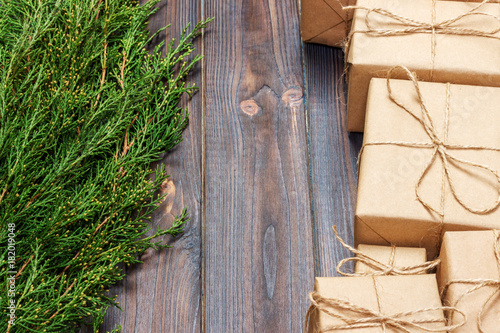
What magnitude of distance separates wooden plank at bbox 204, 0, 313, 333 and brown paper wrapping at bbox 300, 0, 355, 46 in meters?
0.07

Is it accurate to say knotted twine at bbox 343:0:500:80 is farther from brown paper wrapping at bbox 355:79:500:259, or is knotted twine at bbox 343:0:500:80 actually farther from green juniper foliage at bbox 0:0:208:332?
green juniper foliage at bbox 0:0:208:332

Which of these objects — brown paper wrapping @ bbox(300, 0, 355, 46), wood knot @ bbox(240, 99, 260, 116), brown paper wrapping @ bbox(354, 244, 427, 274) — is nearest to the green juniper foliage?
wood knot @ bbox(240, 99, 260, 116)

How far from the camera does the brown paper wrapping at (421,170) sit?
36.7 inches

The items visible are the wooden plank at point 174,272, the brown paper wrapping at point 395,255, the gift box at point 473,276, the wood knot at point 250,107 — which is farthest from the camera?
the wood knot at point 250,107

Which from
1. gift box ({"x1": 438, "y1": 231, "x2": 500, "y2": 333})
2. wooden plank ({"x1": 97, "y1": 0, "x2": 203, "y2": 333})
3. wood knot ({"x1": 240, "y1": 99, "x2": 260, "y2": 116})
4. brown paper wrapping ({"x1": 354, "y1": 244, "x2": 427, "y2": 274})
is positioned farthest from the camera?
wood knot ({"x1": 240, "y1": 99, "x2": 260, "y2": 116})

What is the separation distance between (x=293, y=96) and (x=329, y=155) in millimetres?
173

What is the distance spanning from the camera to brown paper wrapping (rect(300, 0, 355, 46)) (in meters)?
1.17

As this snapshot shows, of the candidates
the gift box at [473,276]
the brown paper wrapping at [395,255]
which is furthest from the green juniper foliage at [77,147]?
the gift box at [473,276]

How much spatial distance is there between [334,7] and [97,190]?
0.64m

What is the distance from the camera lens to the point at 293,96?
1296 mm

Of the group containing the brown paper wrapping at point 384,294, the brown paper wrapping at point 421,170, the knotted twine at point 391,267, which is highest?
the brown paper wrapping at point 421,170

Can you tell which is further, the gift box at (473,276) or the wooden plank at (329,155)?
the wooden plank at (329,155)

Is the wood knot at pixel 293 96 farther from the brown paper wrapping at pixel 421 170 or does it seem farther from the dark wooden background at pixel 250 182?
the brown paper wrapping at pixel 421 170

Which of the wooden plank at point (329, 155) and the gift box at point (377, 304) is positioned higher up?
the wooden plank at point (329, 155)
